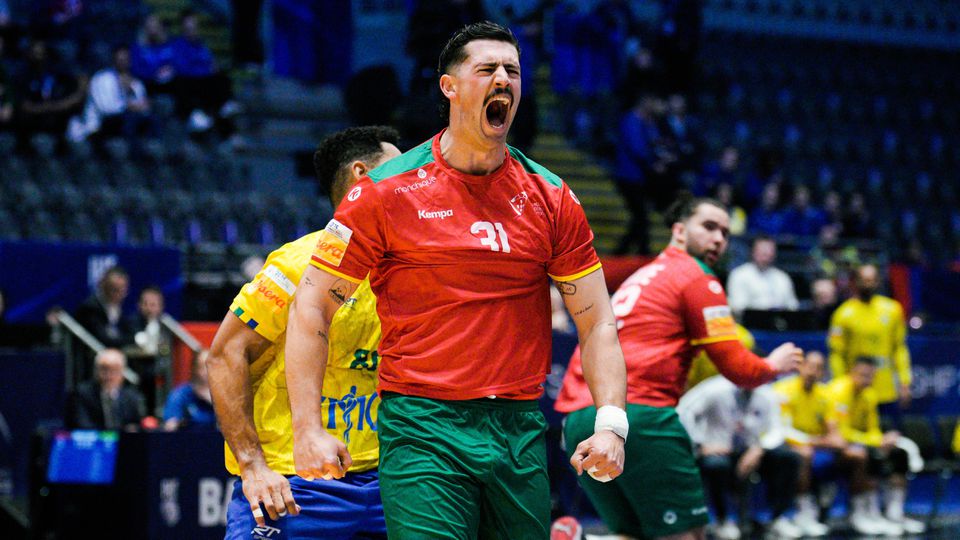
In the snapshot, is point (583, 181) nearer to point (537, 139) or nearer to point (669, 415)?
point (537, 139)

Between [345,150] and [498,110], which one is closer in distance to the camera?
[498,110]

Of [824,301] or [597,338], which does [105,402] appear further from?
[824,301]

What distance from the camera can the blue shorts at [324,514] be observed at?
416 centimetres

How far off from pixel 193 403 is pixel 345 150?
555cm

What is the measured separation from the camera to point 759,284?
44.7 feet

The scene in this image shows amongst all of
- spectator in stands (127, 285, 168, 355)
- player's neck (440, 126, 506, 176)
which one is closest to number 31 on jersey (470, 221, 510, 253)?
player's neck (440, 126, 506, 176)

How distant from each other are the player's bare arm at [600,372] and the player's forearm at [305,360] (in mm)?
733

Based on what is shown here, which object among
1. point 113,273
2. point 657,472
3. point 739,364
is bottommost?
point 113,273

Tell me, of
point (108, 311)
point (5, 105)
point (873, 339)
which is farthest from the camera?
point (5, 105)

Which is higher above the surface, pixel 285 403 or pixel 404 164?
pixel 404 164

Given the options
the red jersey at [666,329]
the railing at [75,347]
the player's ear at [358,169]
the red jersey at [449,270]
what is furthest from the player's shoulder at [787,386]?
the red jersey at [449,270]

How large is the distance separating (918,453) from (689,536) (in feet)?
24.4

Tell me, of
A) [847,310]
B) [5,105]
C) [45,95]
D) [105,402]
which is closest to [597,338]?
[105,402]

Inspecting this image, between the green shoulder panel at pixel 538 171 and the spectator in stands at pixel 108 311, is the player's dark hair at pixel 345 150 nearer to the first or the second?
the green shoulder panel at pixel 538 171
